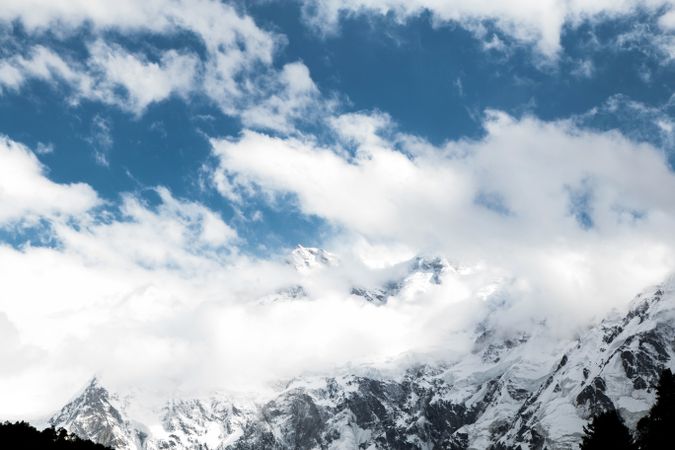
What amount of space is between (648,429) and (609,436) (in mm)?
3171

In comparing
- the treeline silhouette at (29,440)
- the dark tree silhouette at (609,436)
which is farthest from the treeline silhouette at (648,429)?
the treeline silhouette at (29,440)

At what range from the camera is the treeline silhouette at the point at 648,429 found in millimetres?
53750

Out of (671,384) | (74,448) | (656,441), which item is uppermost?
(74,448)

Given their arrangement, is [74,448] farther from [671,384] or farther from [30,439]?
[671,384]

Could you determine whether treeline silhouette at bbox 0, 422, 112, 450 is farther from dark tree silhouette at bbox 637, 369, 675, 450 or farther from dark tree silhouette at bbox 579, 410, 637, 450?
dark tree silhouette at bbox 637, 369, 675, 450

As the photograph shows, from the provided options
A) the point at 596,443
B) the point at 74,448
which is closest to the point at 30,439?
the point at 74,448

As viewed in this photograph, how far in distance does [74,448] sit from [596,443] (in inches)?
3291

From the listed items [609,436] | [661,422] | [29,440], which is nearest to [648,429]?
[661,422]

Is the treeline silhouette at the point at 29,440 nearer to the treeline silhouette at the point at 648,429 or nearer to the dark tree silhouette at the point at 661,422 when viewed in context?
the treeline silhouette at the point at 648,429

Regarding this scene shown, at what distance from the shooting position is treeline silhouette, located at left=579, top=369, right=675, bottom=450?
5375 centimetres

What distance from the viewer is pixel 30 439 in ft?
346

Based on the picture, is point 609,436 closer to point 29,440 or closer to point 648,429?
point 648,429

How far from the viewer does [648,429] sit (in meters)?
56.1

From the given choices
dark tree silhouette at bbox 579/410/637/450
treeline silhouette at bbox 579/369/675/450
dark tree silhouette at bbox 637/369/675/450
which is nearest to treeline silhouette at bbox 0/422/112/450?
treeline silhouette at bbox 579/369/675/450
